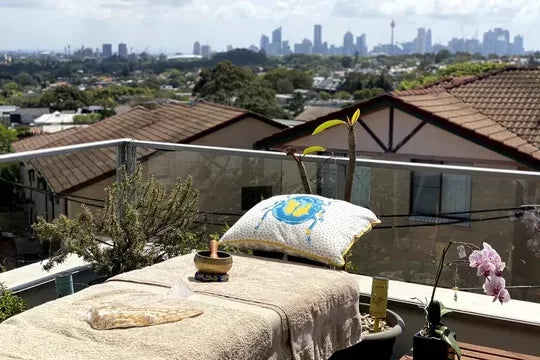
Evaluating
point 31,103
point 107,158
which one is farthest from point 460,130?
point 31,103

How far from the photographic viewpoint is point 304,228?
3.17m

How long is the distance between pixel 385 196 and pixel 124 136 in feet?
41.4

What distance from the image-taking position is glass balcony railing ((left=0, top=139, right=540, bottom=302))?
12.0 ft

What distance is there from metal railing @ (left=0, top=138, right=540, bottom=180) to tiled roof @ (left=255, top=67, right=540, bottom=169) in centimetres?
832

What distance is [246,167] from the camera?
434 centimetres

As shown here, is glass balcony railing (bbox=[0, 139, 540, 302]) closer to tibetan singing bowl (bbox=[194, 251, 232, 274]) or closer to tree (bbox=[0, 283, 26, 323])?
tree (bbox=[0, 283, 26, 323])

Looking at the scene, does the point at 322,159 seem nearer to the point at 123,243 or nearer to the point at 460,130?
the point at 123,243

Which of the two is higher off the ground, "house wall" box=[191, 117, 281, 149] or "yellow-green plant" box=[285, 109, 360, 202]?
"yellow-green plant" box=[285, 109, 360, 202]

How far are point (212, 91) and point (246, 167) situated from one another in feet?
176

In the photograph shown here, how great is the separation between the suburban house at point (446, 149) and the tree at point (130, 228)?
81 cm

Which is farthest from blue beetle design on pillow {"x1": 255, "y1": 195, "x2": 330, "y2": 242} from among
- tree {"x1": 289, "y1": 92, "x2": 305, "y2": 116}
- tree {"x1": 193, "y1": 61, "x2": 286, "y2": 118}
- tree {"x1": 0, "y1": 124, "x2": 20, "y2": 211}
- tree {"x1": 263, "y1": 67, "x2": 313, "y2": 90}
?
tree {"x1": 263, "y1": 67, "x2": 313, "y2": 90}

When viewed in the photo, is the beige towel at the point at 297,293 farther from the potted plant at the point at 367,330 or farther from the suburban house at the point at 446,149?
the suburban house at the point at 446,149

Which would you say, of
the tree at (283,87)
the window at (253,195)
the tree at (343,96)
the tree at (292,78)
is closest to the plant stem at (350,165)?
the window at (253,195)

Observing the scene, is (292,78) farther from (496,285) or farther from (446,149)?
(496,285)
